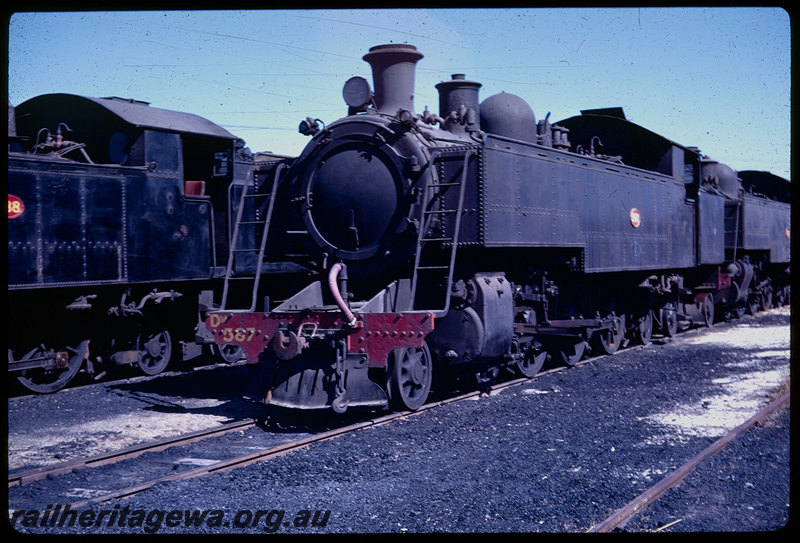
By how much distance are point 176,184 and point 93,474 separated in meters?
5.02

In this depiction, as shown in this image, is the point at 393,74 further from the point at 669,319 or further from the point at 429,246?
the point at 669,319

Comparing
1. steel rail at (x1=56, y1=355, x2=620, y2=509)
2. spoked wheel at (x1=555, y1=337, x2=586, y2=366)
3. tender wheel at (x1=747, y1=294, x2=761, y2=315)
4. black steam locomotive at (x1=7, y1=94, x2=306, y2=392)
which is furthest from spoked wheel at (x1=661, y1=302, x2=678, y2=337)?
black steam locomotive at (x1=7, y1=94, x2=306, y2=392)

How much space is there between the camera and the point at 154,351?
10109mm

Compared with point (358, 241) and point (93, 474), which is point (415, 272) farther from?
point (93, 474)

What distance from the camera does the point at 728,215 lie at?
16.7 meters

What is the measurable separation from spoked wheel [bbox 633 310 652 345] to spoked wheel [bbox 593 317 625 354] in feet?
2.15

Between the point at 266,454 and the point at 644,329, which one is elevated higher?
the point at 644,329

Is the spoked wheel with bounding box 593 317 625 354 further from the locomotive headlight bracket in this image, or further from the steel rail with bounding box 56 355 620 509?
the locomotive headlight bracket

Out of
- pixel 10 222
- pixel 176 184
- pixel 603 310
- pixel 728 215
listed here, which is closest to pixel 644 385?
pixel 603 310

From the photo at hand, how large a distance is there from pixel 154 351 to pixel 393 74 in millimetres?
4835

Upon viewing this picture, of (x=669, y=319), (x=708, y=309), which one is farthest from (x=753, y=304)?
(x=669, y=319)

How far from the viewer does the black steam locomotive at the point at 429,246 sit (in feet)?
21.5

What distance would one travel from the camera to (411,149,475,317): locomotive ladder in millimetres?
6730

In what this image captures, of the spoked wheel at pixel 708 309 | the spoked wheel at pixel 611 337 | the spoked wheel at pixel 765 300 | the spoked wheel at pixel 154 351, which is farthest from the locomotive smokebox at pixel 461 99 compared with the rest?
the spoked wheel at pixel 765 300
